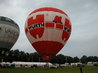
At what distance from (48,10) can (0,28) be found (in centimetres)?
1167

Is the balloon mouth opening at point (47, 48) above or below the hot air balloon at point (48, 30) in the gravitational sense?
below

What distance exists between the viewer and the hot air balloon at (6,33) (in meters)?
29.7

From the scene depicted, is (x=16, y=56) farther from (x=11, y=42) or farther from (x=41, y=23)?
(x=41, y=23)

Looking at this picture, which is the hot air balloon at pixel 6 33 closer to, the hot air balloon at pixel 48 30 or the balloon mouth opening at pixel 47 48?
the hot air balloon at pixel 48 30

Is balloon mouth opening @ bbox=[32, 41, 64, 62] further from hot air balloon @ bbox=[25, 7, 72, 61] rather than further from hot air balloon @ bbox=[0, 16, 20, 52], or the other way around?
hot air balloon @ bbox=[0, 16, 20, 52]

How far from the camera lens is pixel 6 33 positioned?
3019cm

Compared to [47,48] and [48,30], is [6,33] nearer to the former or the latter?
[48,30]

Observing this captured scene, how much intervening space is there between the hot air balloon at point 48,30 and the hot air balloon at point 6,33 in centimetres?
967

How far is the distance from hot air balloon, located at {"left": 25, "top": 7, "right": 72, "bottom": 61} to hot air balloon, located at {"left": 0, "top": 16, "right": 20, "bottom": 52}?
9.67 metres

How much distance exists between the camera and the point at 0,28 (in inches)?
1163

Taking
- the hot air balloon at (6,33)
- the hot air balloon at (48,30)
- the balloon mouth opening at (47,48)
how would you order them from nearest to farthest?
the balloon mouth opening at (47,48)
the hot air balloon at (48,30)
the hot air balloon at (6,33)

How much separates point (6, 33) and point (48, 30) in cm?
1245

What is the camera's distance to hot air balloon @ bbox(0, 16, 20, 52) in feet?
97.6

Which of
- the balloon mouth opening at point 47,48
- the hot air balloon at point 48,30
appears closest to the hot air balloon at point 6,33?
the hot air balloon at point 48,30
